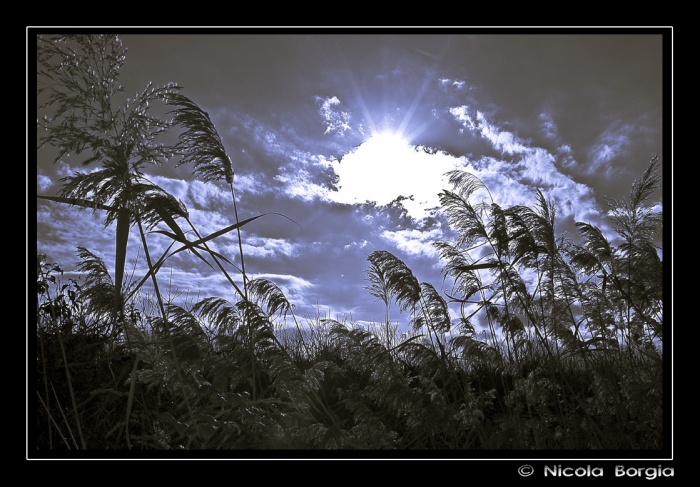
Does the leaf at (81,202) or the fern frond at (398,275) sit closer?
the leaf at (81,202)

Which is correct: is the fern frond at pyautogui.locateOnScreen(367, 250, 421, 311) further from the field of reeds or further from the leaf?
the leaf

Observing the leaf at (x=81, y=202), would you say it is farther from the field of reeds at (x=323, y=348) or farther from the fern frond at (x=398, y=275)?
the fern frond at (x=398, y=275)

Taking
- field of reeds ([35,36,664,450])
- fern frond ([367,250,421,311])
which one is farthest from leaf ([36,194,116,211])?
fern frond ([367,250,421,311])

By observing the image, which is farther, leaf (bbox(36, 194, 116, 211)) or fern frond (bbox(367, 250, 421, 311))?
fern frond (bbox(367, 250, 421, 311))

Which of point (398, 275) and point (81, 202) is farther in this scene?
point (398, 275)

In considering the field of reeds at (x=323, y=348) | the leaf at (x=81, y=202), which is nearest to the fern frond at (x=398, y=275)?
the field of reeds at (x=323, y=348)

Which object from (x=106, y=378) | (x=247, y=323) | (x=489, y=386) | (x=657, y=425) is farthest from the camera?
(x=489, y=386)
